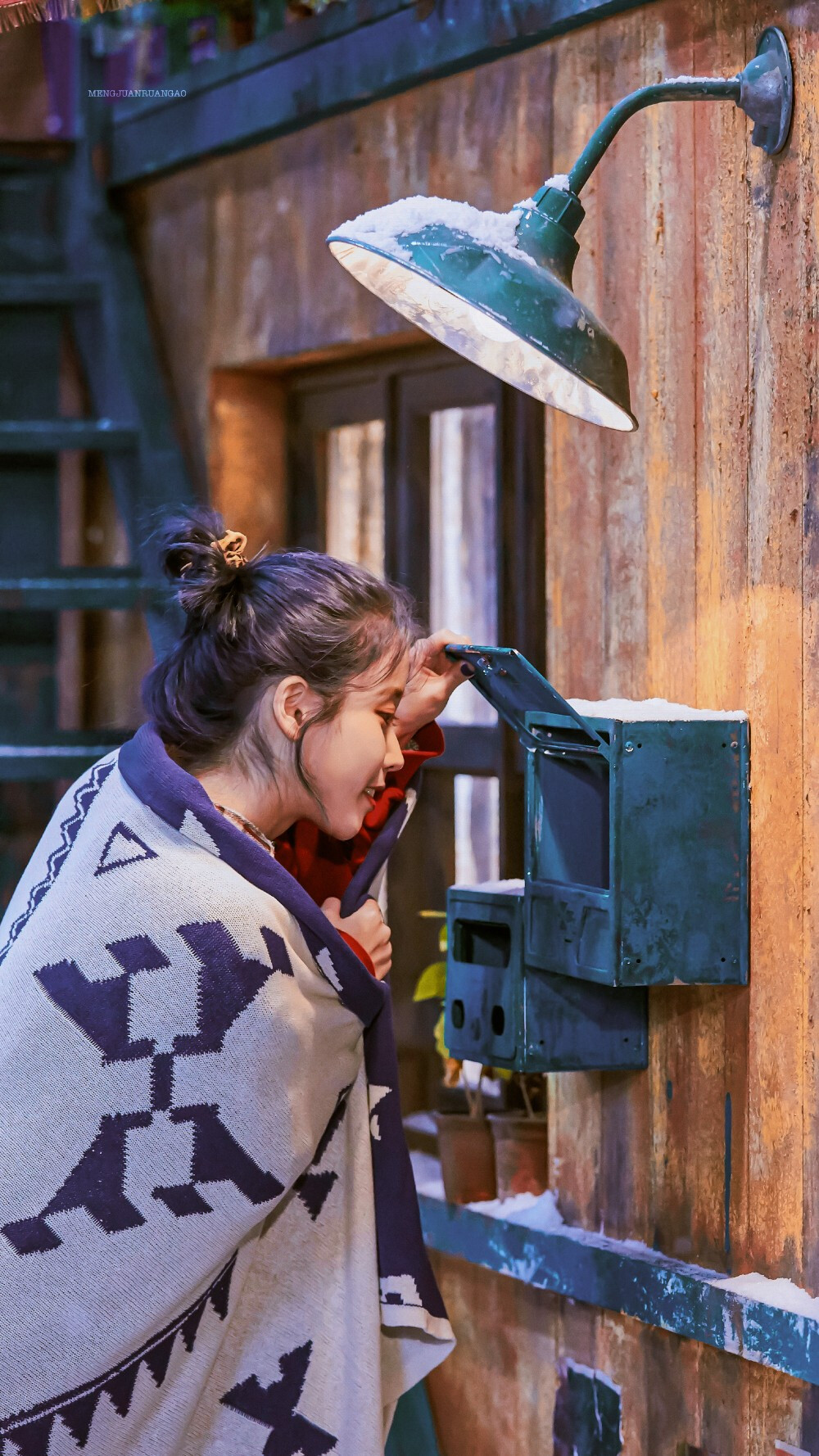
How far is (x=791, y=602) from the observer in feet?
6.18

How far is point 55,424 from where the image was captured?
10.0 feet

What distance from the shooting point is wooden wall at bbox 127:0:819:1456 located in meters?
1.88

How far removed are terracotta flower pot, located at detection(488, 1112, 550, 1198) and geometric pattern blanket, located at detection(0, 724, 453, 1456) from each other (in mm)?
655

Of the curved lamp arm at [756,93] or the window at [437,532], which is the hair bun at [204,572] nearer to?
the curved lamp arm at [756,93]

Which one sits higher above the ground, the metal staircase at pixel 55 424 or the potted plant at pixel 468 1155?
the metal staircase at pixel 55 424

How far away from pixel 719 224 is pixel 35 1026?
4.19 ft

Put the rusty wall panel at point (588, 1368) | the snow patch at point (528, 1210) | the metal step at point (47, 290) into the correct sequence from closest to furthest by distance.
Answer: the rusty wall panel at point (588, 1368) → the snow patch at point (528, 1210) → the metal step at point (47, 290)

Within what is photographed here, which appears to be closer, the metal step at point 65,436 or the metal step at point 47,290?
the metal step at point 65,436

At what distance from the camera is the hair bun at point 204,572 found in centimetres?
177

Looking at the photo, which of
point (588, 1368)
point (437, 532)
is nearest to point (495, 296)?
point (588, 1368)

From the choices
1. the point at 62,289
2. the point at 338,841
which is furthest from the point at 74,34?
the point at 338,841

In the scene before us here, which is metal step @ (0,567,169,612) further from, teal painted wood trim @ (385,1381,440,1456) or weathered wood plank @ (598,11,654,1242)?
teal painted wood trim @ (385,1381,440,1456)

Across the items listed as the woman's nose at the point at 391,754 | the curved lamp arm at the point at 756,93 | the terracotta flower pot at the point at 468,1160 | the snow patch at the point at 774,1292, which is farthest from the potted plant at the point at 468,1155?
the curved lamp arm at the point at 756,93

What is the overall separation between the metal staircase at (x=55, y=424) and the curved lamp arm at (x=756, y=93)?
52.8 inches
